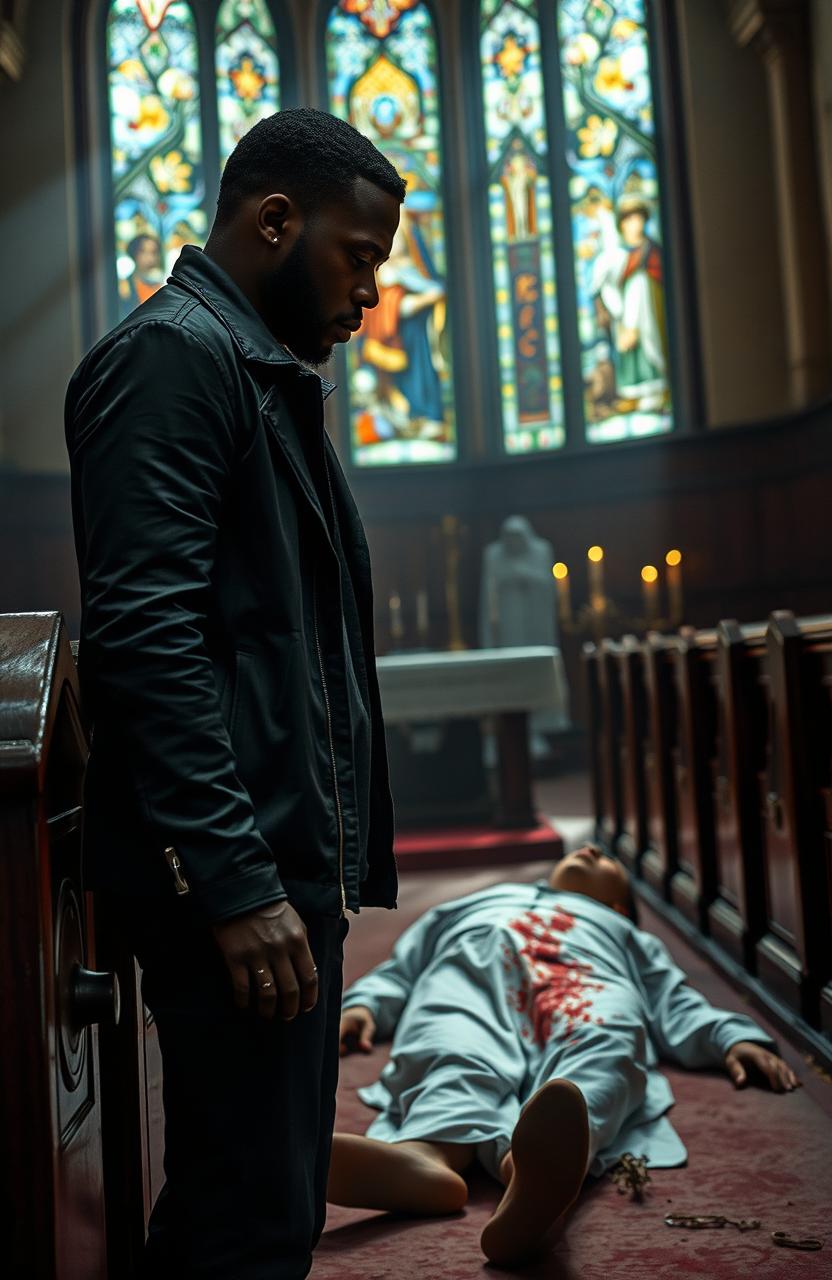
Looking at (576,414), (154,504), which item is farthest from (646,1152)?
(576,414)

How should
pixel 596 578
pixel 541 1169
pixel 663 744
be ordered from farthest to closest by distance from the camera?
1. pixel 596 578
2. pixel 663 744
3. pixel 541 1169

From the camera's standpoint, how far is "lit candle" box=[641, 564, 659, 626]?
9391mm

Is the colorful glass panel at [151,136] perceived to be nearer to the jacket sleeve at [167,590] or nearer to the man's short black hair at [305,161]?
the man's short black hair at [305,161]

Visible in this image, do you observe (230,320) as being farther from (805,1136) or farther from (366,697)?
(805,1136)

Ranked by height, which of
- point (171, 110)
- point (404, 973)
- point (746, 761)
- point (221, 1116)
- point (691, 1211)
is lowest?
point (691, 1211)

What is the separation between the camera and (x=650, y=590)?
9.32 meters

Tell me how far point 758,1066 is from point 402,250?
31.8 ft

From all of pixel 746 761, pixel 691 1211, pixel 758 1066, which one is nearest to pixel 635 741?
pixel 746 761

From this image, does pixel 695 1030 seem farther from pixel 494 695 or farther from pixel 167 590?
pixel 494 695

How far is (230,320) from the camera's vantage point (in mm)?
1304

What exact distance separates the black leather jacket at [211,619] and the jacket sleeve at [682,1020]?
1701 mm

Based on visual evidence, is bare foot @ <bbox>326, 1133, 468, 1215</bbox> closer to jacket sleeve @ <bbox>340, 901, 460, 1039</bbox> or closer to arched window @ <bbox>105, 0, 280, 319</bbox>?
jacket sleeve @ <bbox>340, 901, 460, 1039</bbox>

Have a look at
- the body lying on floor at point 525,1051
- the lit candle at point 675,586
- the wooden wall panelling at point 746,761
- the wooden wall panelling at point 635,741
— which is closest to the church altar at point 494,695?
the wooden wall panelling at point 635,741

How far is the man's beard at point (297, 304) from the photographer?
1351 millimetres
